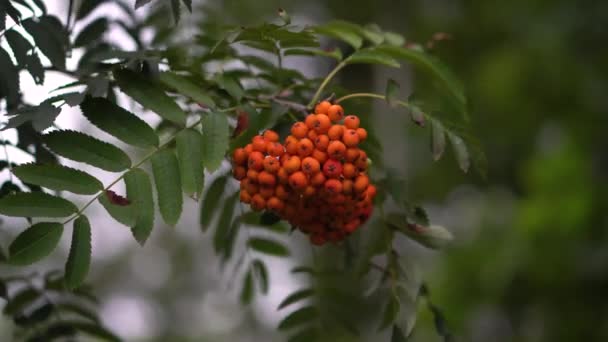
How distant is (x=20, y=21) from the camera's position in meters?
1.13

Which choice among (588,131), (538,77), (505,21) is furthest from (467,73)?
(588,131)

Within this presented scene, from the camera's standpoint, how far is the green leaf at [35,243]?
3.24 ft

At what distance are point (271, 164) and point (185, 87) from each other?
18cm

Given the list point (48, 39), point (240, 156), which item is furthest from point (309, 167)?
point (48, 39)

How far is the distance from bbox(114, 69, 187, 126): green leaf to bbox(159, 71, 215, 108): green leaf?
0.8 inches

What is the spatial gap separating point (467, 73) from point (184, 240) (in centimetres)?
→ 540

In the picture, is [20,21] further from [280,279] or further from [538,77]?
[280,279]

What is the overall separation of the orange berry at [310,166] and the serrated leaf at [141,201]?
224mm

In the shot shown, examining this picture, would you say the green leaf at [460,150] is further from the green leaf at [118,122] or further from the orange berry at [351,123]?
the green leaf at [118,122]

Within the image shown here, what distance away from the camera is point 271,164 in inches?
40.6

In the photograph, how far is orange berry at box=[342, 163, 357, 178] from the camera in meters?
1.05

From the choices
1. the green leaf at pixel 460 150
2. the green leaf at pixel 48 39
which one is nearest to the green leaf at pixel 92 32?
the green leaf at pixel 48 39

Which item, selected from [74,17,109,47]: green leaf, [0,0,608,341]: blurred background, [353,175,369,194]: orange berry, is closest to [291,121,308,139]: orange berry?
[353,175,369,194]: orange berry

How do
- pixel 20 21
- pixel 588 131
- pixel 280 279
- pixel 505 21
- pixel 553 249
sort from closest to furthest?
pixel 20 21 < pixel 553 249 < pixel 588 131 < pixel 505 21 < pixel 280 279
